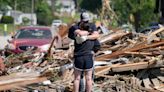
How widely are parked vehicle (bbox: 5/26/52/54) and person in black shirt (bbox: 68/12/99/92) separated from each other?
829cm

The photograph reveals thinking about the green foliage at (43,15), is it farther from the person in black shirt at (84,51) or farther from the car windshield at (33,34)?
the person in black shirt at (84,51)

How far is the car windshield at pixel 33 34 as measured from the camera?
68.0 ft

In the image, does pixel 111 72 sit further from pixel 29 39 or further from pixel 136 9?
pixel 136 9

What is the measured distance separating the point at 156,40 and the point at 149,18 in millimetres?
54670

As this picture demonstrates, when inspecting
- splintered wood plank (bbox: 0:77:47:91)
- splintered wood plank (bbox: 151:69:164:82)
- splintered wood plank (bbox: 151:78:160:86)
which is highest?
splintered wood plank (bbox: 151:69:164:82)

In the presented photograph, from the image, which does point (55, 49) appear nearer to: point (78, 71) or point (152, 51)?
point (152, 51)

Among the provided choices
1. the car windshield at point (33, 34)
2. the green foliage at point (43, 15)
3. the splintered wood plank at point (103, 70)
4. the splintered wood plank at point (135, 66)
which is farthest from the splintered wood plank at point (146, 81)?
the green foliage at point (43, 15)

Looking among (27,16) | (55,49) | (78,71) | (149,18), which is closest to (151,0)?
(149,18)

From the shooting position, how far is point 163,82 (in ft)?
38.6

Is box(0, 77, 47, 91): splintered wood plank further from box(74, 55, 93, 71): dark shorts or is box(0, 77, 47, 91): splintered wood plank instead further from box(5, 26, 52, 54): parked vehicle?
box(5, 26, 52, 54): parked vehicle

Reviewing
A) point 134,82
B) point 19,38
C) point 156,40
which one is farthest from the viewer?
point 19,38

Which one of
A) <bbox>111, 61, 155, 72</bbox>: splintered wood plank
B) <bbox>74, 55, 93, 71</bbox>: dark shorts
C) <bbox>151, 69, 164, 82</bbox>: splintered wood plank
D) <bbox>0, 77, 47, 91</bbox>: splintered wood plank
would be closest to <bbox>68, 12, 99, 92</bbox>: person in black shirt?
<bbox>74, 55, 93, 71</bbox>: dark shorts

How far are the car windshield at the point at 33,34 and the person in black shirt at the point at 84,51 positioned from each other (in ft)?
33.1

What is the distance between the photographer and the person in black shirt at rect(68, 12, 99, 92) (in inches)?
409
